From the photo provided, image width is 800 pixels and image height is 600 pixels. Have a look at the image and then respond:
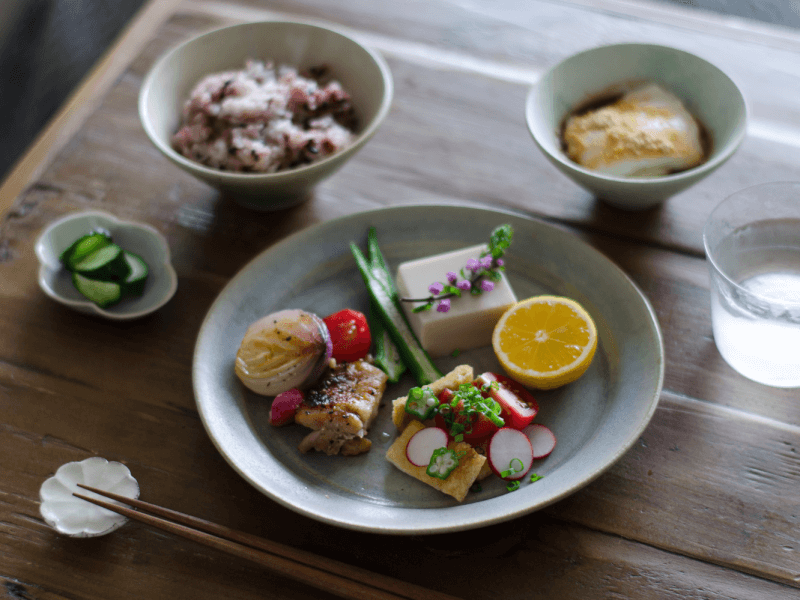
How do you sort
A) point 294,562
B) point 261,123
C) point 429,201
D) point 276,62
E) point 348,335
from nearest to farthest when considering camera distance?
point 294,562, point 348,335, point 261,123, point 429,201, point 276,62

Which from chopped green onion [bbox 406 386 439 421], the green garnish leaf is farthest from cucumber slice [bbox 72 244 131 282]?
the green garnish leaf

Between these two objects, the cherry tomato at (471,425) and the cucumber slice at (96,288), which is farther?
the cucumber slice at (96,288)

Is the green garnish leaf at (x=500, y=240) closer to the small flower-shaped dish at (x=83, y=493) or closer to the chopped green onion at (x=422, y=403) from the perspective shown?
the chopped green onion at (x=422, y=403)

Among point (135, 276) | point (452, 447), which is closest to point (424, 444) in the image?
point (452, 447)

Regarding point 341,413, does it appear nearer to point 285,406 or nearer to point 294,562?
point 285,406

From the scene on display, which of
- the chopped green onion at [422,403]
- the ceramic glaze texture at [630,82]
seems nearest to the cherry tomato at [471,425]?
the chopped green onion at [422,403]

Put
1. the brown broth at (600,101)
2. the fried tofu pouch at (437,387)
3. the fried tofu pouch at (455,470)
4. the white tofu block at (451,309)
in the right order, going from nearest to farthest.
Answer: the fried tofu pouch at (455,470) → the fried tofu pouch at (437,387) → the white tofu block at (451,309) → the brown broth at (600,101)

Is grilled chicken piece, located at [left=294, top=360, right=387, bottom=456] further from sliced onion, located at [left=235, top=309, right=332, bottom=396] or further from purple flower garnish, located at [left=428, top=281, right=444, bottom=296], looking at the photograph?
purple flower garnish, located at [left=428, top=281, right=444, bottom=296]
